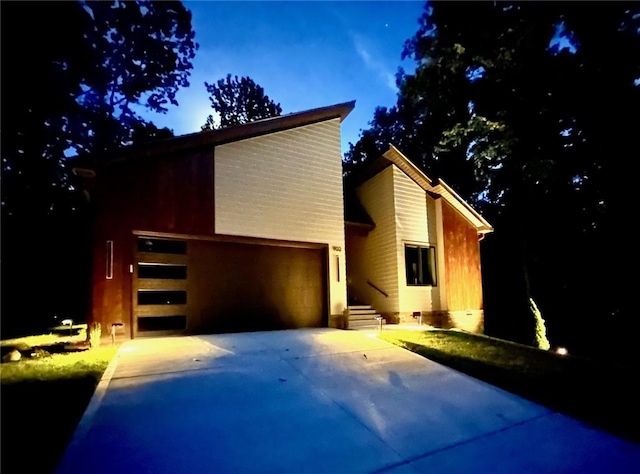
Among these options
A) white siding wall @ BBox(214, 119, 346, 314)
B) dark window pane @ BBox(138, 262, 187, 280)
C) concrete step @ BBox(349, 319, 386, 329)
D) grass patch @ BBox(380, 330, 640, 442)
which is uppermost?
white siding wall @ BBox(214, 119, 346, 314)

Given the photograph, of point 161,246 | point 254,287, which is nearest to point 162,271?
point 161,246

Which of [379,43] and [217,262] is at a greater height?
[379,43]

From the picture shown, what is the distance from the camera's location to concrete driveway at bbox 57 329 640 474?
2863mm

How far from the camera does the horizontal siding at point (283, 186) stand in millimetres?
8766

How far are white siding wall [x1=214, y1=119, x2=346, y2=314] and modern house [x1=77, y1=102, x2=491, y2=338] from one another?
30mm

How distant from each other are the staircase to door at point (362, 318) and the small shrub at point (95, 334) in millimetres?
5951

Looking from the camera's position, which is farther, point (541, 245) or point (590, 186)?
point (541, 245)

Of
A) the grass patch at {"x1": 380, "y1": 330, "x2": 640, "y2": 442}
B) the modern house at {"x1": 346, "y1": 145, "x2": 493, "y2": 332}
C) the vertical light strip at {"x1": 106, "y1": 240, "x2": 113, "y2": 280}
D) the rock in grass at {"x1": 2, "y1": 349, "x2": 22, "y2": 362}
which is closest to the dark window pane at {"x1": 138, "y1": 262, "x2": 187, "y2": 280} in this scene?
the vertical light strip at {"x1": 106, "y1": 240, "x2": 113, "y2": 280}

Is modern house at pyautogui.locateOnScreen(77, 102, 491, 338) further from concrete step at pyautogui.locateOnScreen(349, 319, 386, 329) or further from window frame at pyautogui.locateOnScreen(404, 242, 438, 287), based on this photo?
concrete step at pyautogui.locateOnScreen(349, 319, 386, 329)

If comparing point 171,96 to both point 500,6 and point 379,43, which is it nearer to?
point 379,43

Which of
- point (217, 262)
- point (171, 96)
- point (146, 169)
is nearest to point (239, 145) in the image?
point (146, 169)

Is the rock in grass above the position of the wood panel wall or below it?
below

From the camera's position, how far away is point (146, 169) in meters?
7.79

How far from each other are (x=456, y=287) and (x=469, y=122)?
226 inches
